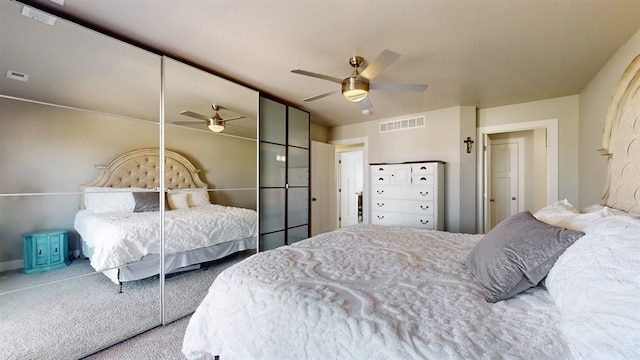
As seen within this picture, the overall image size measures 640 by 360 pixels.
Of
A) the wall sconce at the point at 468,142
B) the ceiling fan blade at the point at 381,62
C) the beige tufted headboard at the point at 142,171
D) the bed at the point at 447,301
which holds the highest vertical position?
the ceiling fan blade at the point at 381,62

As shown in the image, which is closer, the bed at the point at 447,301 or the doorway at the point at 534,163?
the bed at the point at 447,301

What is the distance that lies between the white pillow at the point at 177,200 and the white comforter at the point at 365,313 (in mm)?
1322

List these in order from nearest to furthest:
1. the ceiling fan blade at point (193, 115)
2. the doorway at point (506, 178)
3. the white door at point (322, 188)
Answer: the ceiling fan blade at point (193, 115), the white door at point (322, 188), the doorway at point (506, 178)

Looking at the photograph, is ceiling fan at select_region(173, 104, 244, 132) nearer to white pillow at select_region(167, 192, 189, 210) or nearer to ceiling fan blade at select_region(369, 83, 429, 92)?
white pillow at select_region(167, 192, 189, 210)

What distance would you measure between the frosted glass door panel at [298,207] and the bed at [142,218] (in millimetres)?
1250

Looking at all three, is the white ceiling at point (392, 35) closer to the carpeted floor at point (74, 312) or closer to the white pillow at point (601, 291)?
the white pillow at point (601, 291)

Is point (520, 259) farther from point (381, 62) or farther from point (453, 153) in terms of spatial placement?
point (453, 153)

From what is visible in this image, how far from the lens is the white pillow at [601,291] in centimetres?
64

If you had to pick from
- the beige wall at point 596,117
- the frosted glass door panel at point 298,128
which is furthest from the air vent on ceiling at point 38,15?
the beige wall at point 596,117

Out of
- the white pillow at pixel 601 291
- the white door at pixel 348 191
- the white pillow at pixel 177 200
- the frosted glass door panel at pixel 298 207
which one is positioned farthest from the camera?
the white door at pixel 348 191

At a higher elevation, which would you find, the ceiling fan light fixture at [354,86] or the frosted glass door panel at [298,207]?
the ceiling fan light fixture at [354,86]

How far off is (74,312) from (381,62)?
297 centimetres

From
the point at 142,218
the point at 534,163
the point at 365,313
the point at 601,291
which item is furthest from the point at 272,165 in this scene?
the point at 534,163

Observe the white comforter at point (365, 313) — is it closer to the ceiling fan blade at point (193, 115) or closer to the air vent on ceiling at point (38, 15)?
the ceiling fan blade at point (193, 115)
